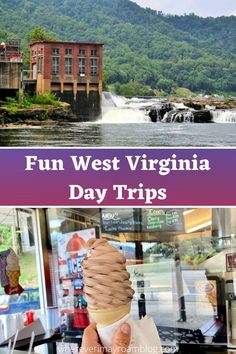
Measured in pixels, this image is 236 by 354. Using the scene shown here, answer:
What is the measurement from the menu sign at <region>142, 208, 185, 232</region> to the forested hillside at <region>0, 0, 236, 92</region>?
0.76 metres

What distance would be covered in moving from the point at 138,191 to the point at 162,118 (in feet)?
2.00

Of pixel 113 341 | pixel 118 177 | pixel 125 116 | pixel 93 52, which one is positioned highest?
pixel 93 52

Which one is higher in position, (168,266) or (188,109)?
(188,109)

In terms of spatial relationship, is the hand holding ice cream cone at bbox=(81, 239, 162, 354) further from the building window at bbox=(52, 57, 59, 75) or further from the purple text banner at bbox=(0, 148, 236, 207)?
the building window at bbox=(52, 57, 59, 75)

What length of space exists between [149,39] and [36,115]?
85cm

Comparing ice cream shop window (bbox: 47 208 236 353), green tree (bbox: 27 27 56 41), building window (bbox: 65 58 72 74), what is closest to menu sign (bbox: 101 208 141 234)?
ice cream shop window (bbox: 47 208 236 353)

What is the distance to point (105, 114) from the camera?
12.7 ft

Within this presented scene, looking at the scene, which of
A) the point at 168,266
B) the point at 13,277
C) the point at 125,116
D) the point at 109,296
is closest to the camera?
the point at 109,296

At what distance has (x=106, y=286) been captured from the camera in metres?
0.98

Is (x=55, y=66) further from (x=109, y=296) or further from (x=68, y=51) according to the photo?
(x=109, y=296)

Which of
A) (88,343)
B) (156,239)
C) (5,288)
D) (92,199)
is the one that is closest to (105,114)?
(92,199)

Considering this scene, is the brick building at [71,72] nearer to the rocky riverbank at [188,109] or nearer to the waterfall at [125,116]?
the waterfall at [125,116]

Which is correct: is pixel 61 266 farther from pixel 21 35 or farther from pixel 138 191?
pixel 21 35

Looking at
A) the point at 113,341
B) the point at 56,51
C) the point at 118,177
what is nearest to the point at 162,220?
the point at 118,177
